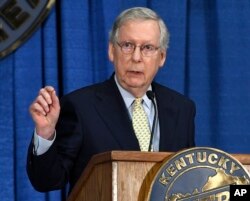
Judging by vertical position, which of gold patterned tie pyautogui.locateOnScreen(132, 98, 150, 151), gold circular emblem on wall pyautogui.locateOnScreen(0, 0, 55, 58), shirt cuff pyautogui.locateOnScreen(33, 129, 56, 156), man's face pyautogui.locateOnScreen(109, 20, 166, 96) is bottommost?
shirt cuff pyautogui.locateOnScreen(33, 129, 56, 156)

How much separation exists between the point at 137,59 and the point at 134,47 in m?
0.05

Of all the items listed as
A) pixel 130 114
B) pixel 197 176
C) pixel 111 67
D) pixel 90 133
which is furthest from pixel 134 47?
pixel 111 67

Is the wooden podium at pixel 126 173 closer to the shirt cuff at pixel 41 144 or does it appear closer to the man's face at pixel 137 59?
the shirt cuff at pixel 41 144

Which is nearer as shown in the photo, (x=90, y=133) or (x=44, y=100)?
(x=44, y=100)

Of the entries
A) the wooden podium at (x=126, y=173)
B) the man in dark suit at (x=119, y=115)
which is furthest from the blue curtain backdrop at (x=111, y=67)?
the wooden podium at (x=126, y=173)

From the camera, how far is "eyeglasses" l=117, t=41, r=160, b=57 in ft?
6.97

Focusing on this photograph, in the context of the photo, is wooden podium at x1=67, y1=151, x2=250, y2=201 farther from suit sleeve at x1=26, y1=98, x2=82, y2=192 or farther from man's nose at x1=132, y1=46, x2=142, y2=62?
man's nose at x1=132, y1=46, x2=142, y2=62

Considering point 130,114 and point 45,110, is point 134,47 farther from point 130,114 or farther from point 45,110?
point 45,110

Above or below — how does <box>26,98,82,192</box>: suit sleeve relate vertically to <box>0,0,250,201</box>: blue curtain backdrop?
below

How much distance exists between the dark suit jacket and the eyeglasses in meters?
0.11

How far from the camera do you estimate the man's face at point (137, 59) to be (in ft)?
6.93

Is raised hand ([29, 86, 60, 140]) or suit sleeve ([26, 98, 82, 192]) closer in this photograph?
raised hand ([29, 86, 60, 140])

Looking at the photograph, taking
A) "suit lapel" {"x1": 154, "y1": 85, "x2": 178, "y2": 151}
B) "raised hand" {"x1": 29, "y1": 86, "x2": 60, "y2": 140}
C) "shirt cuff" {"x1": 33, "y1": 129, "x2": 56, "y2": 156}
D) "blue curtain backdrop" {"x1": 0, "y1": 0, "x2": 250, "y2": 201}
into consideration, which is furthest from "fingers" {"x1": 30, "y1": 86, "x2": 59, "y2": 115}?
"blue curtain backdrop" {"x1": 0, "y1": 0, "x2": 250, "y2": 201}

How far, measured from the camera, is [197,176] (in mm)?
1561
